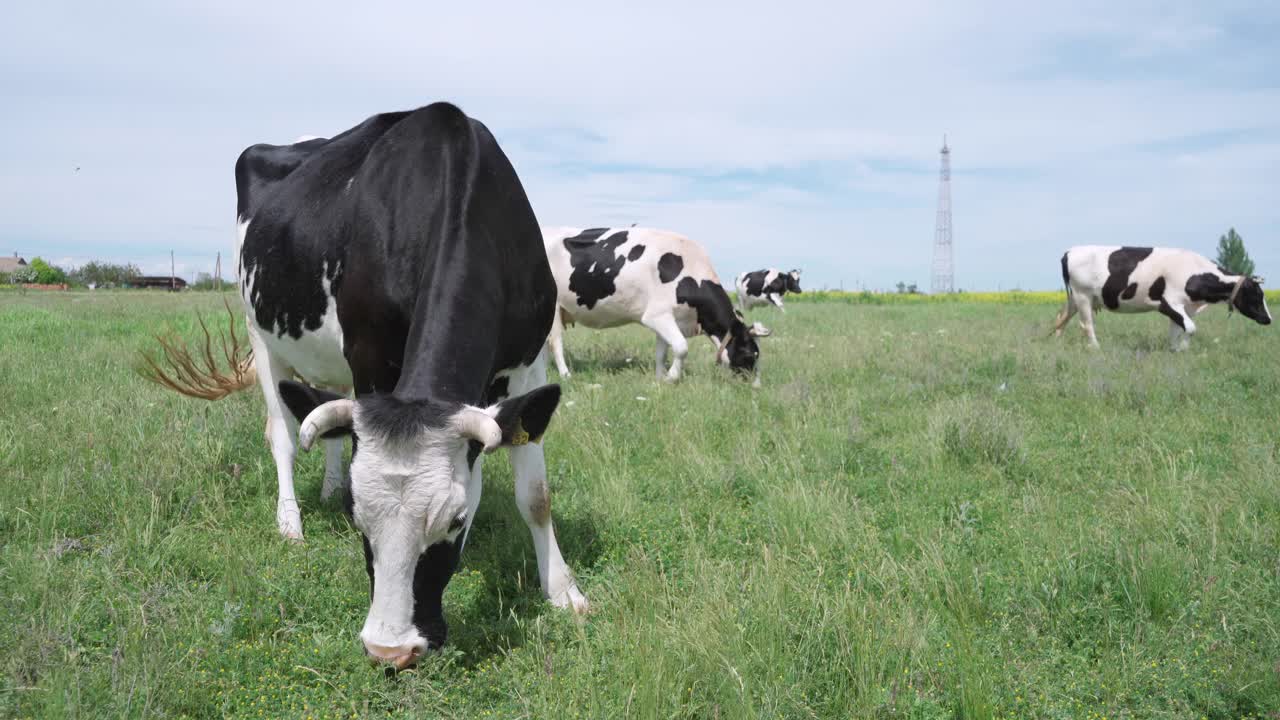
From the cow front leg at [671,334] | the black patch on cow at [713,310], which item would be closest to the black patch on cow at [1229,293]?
the black patch on cow at [713,310]

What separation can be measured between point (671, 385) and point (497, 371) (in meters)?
5.48

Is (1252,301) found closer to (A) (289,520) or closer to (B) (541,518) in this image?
(B) (541,518)

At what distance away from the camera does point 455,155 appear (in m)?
3.84

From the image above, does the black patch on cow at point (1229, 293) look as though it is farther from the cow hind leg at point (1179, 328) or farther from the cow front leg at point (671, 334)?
the cow front leg at point (671, 334)

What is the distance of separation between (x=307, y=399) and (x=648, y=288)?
8.32 meters

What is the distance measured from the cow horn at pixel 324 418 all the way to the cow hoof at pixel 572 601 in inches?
58.7

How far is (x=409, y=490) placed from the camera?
8.64 feet

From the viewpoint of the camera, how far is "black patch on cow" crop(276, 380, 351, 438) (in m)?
2.89

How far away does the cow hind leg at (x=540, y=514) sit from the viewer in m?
3.88

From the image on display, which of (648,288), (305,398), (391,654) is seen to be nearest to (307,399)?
(305,398)

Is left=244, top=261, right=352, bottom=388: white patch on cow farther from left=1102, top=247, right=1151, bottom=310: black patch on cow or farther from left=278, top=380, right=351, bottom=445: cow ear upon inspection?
left=1102, top=247, right=1151, bottom=310: black patch on cow

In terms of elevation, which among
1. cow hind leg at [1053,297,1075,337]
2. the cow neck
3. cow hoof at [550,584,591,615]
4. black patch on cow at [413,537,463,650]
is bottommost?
cow hoof at [550,584,591,615]

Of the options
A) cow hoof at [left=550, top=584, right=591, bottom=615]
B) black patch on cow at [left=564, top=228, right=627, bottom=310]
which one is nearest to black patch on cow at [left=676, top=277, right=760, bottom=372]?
black patch on cow at [left=564, top=228, right=627, bottom=310]

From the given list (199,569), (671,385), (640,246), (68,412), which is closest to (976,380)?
(671,385)
